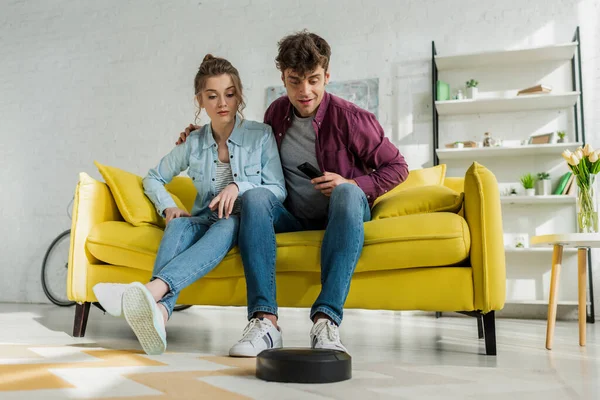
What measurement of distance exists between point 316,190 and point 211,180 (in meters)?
0.39

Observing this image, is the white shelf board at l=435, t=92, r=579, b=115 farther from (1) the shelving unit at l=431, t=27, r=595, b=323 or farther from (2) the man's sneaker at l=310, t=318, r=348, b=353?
(2) the man's sneaker at l=310, t=318, r=348, b=353

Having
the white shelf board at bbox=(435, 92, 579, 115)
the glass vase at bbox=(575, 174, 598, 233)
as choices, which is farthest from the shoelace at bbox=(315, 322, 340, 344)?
the white shelf board at bbox=(435, 92, 579, 115)

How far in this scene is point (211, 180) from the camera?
6.65 ft

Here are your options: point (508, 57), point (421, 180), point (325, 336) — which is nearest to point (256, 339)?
point (325, 336)

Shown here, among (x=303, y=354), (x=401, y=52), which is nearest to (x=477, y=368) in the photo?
(x=303, y=354)

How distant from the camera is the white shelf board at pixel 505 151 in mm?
3479

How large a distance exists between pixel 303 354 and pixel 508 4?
3413mm

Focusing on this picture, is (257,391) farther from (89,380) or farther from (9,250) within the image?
(9,250)

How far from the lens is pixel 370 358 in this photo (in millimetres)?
1593

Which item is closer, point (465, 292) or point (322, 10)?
point (465, 292)

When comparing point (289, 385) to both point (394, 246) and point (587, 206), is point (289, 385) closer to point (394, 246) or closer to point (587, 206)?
point (394, 246)

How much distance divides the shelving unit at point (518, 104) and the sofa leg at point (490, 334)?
1.83 meters

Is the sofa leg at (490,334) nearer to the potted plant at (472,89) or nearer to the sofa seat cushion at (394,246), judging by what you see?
the sofa seat cushion at (394,246)

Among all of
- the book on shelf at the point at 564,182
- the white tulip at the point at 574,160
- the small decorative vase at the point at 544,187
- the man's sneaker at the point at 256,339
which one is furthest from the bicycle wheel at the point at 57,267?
the white tulip at the point at 574,160
